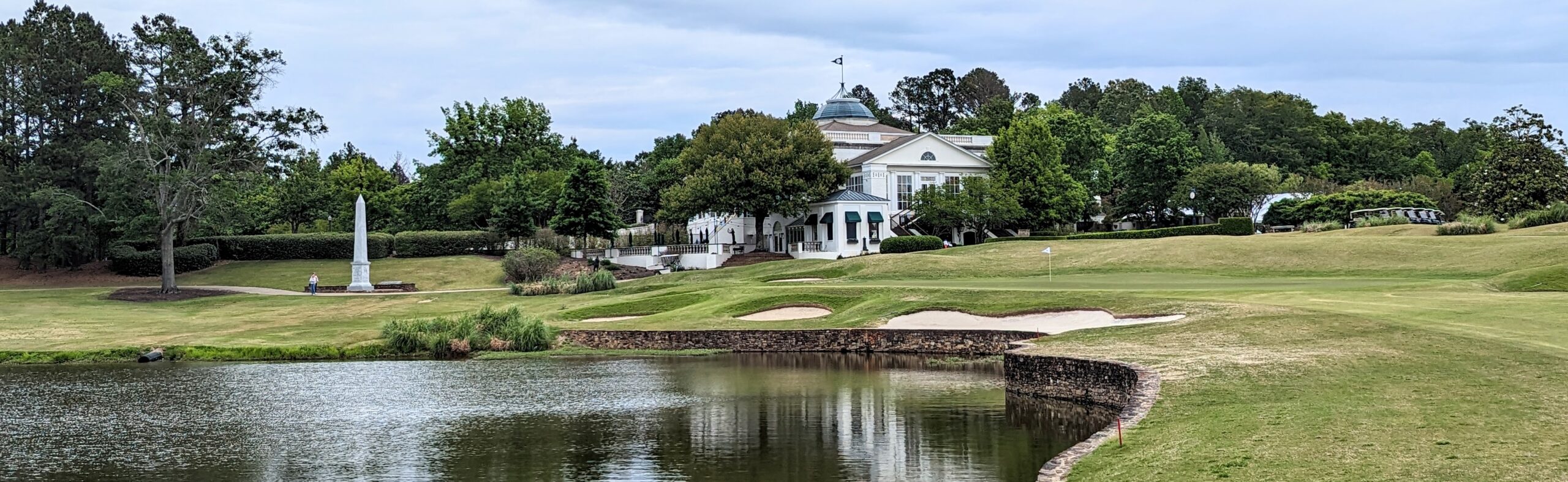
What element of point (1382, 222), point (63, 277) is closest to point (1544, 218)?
point (1382, 222)

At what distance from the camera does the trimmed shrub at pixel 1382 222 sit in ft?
181

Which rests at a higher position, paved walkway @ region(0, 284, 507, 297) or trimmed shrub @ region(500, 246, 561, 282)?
trimmed shrub @ region(500, 246, 561, 282)

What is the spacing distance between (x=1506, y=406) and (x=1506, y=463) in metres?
3.40

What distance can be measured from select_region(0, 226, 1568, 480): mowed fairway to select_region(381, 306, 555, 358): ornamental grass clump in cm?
217

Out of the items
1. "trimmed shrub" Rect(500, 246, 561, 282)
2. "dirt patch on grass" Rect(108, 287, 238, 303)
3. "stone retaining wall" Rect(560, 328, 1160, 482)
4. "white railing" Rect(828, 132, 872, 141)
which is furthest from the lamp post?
"dirt patch on grass" Rect(108, 287, 238, 303)

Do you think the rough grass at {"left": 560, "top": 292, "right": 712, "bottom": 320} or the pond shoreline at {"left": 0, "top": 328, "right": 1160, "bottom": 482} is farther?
the rough grass at {"left": 560, "top": 292, "right": 712, "bottom": 320}

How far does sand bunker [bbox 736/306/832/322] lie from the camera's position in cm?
3534

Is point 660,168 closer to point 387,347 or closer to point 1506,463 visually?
point 387,347

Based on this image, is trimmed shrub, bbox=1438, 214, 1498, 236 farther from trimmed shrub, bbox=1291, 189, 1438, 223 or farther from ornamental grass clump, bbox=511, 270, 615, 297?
ornamental grass clump, bbox=511, 270, 615, 297

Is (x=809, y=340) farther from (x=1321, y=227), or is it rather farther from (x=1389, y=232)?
(x=1321, y=227)

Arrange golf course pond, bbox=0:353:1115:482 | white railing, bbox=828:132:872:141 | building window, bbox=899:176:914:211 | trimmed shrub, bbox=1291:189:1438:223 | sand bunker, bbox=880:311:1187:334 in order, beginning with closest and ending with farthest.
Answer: golf course pond, bbox=0:353:1115:482 → sand bunker, bbox=880:311:1187:334 → trimmed shrub, bbox=1291:189:1438:223 → building window, bbox=899:176:914:211 → white railing, bbox=828:132:872:141

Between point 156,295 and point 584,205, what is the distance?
23.0 meters

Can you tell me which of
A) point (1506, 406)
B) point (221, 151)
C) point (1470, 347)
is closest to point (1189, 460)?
point (1506, 406)

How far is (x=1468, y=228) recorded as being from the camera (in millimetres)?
46688
